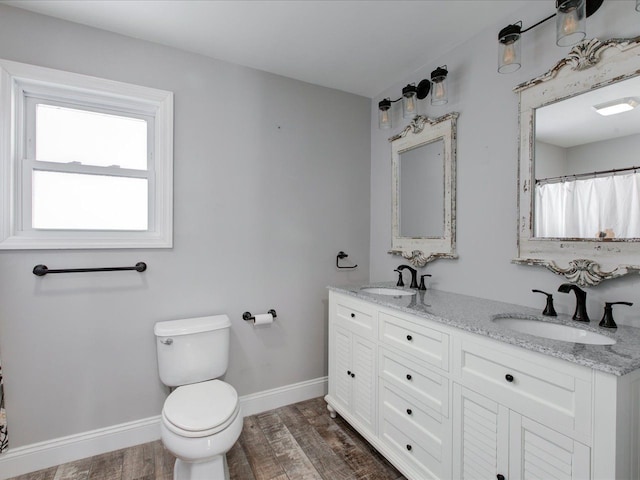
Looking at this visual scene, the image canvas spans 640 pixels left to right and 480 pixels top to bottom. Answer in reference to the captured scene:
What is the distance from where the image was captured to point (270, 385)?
237 centimetres

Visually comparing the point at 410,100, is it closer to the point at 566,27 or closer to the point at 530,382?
the point at 566,27

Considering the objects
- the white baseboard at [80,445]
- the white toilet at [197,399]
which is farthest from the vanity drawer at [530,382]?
the white baseboard at [80,445]

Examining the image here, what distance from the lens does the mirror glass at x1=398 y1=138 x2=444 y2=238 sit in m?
2.11

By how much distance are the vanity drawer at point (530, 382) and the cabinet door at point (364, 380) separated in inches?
24.1

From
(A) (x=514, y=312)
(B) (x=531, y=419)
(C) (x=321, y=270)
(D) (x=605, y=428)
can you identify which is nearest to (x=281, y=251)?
(C) (x=321, y=270)

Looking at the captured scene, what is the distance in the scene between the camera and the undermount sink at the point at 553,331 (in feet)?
4.13

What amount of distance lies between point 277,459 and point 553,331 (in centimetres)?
156

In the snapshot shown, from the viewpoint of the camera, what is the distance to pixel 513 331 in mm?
1230

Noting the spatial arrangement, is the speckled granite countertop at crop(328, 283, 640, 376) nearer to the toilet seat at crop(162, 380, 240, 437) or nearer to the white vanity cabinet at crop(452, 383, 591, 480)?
the white vanity cabinet at crop(452, 383, 591, 480)

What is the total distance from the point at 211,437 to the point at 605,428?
141cm

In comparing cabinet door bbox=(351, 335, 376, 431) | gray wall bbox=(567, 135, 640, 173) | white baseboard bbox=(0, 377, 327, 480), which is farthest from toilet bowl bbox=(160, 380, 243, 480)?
gray wall bbox=(567, 135, 640, 173)

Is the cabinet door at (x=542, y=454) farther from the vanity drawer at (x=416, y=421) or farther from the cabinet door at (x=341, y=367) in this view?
the cabinet door at (x=341, y=367)

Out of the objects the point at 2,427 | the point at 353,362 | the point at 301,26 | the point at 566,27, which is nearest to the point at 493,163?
the point at 566,27

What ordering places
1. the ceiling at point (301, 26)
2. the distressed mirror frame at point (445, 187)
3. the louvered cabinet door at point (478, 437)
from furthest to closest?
the distressed mirror frame at point (445, 187)
the ceiling at point (301, 26)
the louvered cabinet door at point (478, 437)
